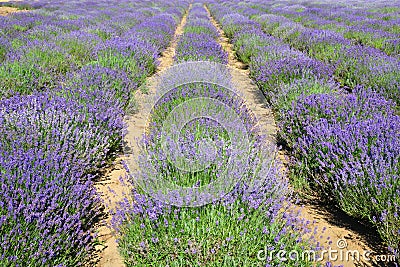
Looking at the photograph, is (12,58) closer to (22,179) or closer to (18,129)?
(18,129)

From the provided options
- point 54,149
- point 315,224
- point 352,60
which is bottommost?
point 315,224

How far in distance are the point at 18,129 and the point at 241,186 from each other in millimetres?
2008

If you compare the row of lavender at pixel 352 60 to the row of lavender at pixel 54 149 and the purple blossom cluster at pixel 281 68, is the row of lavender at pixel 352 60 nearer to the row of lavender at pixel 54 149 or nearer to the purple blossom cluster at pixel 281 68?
the purple blossom cluster at pixel 281 68

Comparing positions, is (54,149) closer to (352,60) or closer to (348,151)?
(348,151)

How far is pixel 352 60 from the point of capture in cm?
598

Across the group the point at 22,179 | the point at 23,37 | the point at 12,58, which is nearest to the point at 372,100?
the point at 22,179

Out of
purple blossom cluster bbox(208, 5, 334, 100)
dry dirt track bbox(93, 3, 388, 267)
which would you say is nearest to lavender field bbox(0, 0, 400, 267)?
dry dirt track bbox(93, 3, 388, 267)

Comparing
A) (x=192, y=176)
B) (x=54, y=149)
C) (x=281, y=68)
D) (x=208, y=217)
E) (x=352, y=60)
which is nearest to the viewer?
(x=208, y=217)

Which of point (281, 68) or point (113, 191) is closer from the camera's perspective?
point (113, 191)

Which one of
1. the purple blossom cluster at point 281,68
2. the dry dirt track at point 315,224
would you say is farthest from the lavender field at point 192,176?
the purple blossom cluster at point 281,68

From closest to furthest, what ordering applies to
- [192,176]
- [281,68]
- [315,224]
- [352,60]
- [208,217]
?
[208,217], [192,176], [315,224], [281,68], [352,60]

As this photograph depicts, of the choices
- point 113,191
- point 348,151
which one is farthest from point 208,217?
point 348,151

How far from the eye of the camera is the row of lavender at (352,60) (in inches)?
190

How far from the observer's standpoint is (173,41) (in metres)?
10.7
